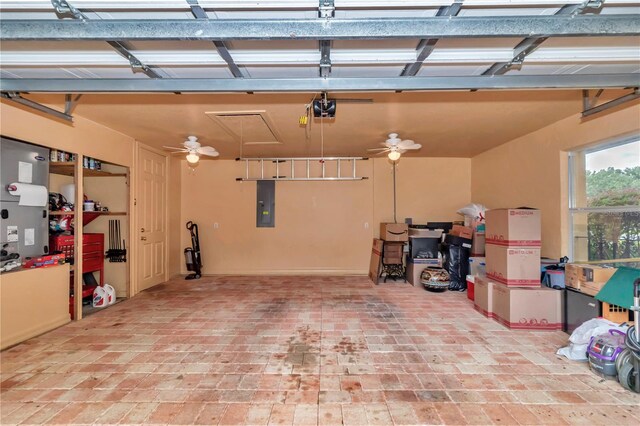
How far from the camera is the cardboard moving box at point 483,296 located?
11.5 feet

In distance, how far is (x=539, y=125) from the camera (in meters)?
3.84

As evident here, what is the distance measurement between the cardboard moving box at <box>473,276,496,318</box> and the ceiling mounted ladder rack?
315cm

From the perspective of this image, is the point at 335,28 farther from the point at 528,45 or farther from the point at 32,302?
the point at 32,302

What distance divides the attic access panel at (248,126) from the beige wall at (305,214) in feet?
5.47

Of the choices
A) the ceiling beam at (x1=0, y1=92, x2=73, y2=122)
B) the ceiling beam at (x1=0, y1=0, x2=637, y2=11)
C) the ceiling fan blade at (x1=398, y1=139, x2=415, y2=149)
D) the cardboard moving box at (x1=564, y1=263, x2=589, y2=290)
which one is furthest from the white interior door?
the cardboard moving box at (x1=564, y1=263, x2=589, y2=290)

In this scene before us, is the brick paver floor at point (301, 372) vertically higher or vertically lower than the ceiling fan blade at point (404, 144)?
lower

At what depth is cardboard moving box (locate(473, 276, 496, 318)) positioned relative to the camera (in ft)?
11.5

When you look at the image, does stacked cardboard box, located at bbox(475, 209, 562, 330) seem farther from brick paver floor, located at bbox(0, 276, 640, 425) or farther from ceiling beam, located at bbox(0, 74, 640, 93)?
ceiling beam, located at bbox(0, 74, 640, 93)

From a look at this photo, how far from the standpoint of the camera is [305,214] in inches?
243

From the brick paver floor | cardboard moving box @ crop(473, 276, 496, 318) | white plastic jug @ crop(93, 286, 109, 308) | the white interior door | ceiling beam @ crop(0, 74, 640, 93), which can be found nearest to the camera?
the brick paver floor

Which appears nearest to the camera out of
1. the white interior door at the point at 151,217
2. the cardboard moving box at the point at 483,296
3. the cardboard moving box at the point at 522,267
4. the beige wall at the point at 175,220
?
the cardboard moving box at the point at 522,267

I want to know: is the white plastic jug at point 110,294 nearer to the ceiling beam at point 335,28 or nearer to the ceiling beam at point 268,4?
the ceiling beam at point 335,28

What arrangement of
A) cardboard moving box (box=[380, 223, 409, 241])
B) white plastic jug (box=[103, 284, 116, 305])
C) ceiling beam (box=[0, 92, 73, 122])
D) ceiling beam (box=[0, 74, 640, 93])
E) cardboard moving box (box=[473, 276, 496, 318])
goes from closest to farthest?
ceiling beam (box=[0, 74, 640, 93]), ceiling beam (box=[0, 92, 73, 122]), cardboard moving box (box=[473, 276, 496, 318]), white plastic jug (box=[103, 284, 116, 305]), cardboard moving box (box=[380, 223, 409, 241])

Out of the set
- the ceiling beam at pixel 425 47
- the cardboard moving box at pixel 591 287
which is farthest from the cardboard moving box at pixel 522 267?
the ceiling beam at pixel 425 47
